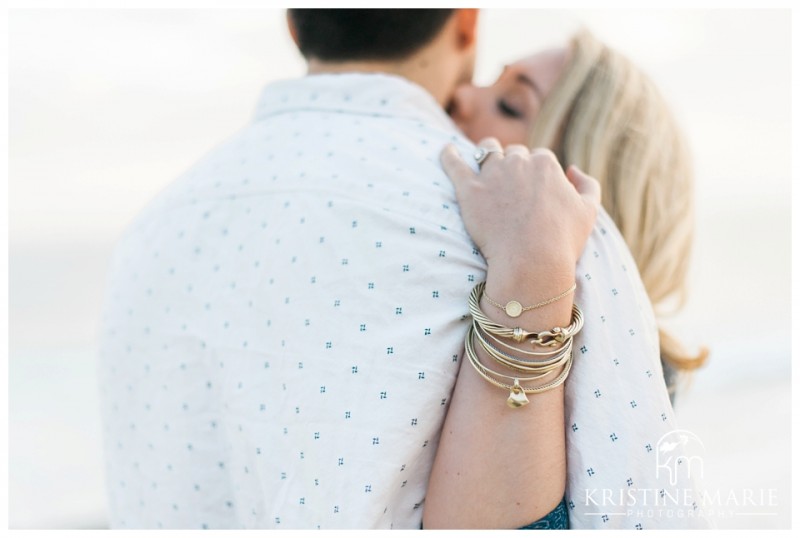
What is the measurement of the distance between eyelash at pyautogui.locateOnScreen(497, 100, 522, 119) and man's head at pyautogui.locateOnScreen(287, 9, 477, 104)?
496 mm

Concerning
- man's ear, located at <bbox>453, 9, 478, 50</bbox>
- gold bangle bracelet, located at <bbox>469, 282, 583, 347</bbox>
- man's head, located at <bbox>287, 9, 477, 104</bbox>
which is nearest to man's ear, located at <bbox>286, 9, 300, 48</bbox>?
man's head, located at <bbox>287, 9, 477, 104</bbox>

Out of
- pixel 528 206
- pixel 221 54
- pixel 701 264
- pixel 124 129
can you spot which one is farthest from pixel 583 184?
pixel 701 264

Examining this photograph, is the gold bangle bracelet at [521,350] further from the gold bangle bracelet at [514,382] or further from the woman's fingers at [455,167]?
the woman's fingers at [455,167]

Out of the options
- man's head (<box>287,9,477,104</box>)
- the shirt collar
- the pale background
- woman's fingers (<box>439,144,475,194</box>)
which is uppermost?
man's head (<box>287,9,477,104</box>)

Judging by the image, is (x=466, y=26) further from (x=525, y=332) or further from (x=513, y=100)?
(x=525, y=332)

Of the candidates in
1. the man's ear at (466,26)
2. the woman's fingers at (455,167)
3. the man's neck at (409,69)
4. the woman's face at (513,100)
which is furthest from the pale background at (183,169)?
the woman's fingers at (455,167)

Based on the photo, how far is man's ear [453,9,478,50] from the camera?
5.26ft

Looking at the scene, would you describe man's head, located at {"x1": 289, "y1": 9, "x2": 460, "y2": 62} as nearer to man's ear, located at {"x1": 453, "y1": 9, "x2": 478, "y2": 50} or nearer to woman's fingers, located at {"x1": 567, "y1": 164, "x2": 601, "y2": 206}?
man's ear, located at {"x1": 453, "y1": 9, "x2": 478, "y2": 50}

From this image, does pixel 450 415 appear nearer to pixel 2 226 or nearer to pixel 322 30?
pixel 322 30

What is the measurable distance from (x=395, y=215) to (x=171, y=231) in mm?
494

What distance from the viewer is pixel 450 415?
46.8 inches

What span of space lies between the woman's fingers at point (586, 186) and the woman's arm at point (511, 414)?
94 millimetres

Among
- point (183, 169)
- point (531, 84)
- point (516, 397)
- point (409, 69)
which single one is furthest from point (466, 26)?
point (183, 169)

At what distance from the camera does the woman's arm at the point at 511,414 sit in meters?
1.14
